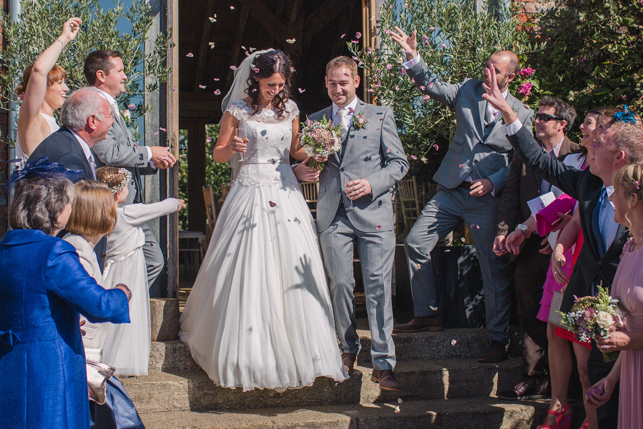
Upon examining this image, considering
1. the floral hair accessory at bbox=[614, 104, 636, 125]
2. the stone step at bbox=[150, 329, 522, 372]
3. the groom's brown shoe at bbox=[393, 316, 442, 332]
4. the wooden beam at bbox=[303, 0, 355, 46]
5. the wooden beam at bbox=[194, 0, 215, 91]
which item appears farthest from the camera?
the wooden beam at bbox=[194, 0, 215, 91]

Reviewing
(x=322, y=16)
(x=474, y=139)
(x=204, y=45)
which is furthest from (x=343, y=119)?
(x=204, y=45)

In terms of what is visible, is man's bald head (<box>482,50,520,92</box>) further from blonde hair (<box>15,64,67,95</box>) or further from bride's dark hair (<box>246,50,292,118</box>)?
blonde hair (<box>15,64,67,95</box>)

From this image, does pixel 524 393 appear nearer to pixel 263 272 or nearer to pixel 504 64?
pixel 263 272

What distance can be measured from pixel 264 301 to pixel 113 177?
1.15 meters

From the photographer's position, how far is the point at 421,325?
4402 mm

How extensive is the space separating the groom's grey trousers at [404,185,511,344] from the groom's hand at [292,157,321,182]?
0.85 m

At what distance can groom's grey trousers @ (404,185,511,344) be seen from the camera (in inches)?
163

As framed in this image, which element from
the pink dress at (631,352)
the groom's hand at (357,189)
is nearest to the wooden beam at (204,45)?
the groom's hand at (357,189)

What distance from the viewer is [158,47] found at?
4.51 meters

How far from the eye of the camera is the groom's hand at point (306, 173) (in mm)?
3974

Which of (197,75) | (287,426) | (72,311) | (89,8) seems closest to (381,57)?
(89,8)

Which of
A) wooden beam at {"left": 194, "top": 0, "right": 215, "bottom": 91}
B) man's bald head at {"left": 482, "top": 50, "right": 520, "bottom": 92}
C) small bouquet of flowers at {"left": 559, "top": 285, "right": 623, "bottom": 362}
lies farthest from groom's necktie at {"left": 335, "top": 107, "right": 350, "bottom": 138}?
wooden beam at {"left": 194, "top": 0, "right": 215, "bottom": 91}

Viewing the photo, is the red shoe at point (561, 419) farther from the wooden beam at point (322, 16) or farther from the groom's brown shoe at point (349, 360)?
the wooden beam at point (322, 16)

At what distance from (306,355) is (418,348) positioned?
115 centimetres
